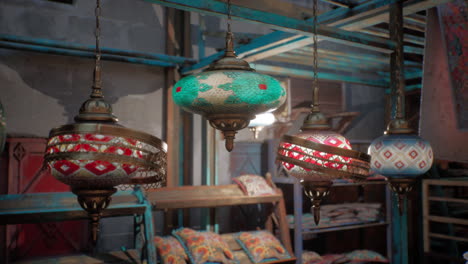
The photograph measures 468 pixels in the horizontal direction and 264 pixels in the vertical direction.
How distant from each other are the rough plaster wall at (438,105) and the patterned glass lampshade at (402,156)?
1.54 m

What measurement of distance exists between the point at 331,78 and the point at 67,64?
371cm

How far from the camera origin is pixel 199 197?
16.3 ft

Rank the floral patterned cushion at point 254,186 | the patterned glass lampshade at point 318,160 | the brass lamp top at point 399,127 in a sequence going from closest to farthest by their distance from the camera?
1. the patterned glass lampshade at point 318,160
2. the brass lamp top at point 399,127
3. the floral patterned cushion at point 254,186

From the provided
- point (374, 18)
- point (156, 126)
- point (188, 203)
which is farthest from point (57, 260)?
point (374, 18)

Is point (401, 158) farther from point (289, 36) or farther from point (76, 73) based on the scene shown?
point (76, 73)

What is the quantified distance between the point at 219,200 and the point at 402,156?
2.83 meters

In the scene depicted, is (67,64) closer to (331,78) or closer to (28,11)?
(28,11)

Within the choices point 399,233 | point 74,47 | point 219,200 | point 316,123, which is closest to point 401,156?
point 316,123

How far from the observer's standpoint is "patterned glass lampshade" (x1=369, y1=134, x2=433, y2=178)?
2.57 meters

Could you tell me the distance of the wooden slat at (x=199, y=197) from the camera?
471 cm

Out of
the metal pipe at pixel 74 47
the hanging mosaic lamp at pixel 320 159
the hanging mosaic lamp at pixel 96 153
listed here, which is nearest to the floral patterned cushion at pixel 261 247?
the metal pipe at pixel 74 47

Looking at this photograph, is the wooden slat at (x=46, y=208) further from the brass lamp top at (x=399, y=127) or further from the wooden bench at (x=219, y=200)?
the brass lamp top at (x=399, y=127)

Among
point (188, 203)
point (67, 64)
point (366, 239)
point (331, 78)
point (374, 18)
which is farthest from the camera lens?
point (366, 239)

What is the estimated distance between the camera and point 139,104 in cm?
575
